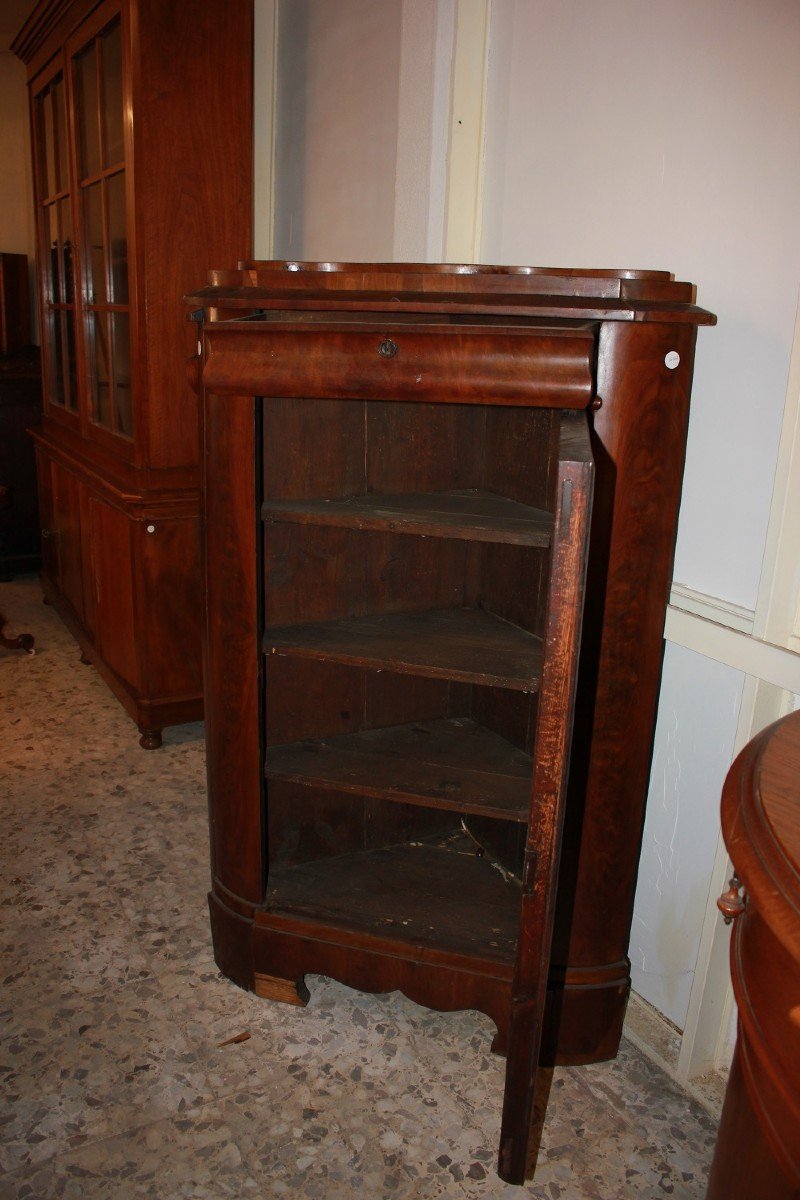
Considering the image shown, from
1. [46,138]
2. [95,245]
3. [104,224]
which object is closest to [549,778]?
[104,224]

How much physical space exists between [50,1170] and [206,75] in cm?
260

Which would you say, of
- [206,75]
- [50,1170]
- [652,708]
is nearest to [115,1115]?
[50,1170]

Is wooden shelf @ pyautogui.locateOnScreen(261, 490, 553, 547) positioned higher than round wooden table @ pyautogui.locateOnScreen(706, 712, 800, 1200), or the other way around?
wooden shelf @ pyautogui.locateOnScreen(261, 490, 553, 547)

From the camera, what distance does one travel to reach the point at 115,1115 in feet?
5.05

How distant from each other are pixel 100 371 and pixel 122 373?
0.86 feet

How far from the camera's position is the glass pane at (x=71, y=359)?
11.1 ft

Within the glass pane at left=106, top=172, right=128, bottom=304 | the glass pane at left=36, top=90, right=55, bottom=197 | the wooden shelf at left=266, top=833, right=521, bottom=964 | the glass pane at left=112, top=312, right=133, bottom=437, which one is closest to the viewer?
the wooden shelf at left=266, top=833, right=521, bottom=964

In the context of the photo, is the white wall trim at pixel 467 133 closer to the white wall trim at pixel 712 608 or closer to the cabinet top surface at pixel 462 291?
the cabinet top surface at pixel 462 291

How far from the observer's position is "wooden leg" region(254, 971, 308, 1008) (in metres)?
1.82

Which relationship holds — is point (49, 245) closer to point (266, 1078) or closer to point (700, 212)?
point (700, 212)

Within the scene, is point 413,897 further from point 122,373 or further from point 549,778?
point 122,373

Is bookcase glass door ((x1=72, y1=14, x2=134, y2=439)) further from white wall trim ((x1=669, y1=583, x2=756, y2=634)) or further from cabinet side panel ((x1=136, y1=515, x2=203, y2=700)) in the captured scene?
white wall trim ((x1=669, y1=583, x2=756, y2=634))

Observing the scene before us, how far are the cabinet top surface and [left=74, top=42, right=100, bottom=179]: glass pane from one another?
1.63 meters

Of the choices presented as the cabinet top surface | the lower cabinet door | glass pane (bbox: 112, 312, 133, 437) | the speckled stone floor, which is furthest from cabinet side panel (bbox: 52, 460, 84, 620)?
the cabinet top surface
